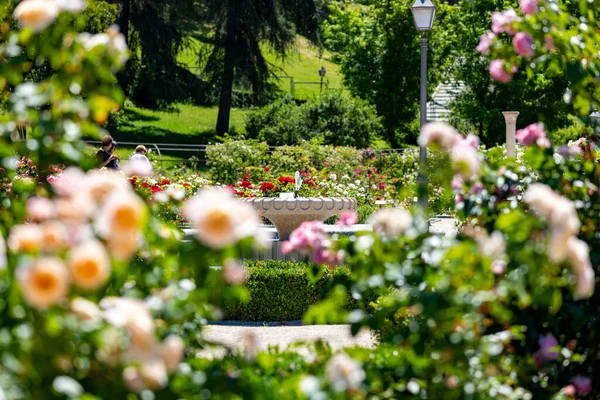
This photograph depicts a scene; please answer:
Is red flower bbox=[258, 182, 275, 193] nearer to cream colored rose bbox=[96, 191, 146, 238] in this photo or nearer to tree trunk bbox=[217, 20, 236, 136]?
cream colored rose bbox=[96, 191, 146, 238]

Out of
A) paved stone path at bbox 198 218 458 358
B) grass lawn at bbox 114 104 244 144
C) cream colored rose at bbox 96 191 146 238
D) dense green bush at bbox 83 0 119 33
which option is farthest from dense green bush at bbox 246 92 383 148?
cream colored rose at bbox 96 191 146 238

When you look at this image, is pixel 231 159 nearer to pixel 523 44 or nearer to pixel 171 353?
pixel 523 44

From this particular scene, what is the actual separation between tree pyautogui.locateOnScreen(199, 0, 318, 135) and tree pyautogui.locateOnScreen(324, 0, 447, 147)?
2531mm

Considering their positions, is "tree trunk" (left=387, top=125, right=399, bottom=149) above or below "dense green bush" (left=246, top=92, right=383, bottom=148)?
below

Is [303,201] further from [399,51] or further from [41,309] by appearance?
[399,51]

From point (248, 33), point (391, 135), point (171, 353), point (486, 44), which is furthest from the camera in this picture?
point (391, 135)

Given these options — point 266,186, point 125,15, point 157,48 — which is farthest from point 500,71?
point 125,15

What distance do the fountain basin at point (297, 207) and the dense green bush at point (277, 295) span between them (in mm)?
1335

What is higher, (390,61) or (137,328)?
(390,61)

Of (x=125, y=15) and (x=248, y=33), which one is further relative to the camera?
(x=125, y=15)

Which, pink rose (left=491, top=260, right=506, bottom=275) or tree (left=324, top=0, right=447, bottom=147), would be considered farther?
tree (left=324, top=0, right=447, bottom=147)

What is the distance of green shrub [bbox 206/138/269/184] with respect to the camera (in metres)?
17.5

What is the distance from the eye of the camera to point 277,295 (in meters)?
8.61

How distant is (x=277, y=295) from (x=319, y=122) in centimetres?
1725
